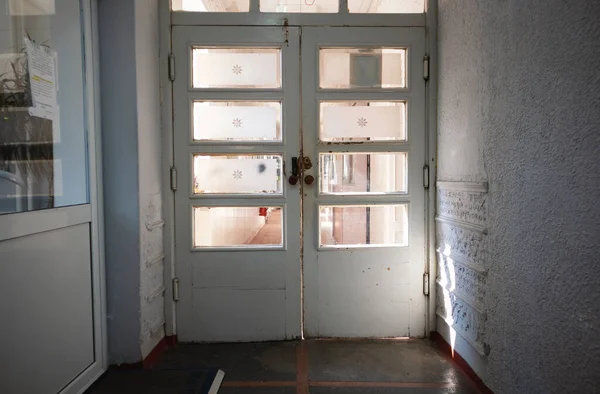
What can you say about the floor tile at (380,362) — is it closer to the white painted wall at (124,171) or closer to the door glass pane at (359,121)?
the white painted wall at (124,171)

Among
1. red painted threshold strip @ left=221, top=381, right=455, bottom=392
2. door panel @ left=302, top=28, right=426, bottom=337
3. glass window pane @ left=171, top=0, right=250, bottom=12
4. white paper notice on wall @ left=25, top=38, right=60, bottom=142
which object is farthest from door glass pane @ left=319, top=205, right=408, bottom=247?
white paper notice on wall @ left=25, top=38, right=60, bottom=142

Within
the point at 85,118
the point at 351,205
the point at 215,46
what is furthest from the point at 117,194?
the point at 351,205

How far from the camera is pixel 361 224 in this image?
111 inches

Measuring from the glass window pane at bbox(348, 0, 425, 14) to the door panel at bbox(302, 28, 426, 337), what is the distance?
0.14 m

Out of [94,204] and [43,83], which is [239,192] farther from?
[43,83]

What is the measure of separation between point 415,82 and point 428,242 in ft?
3.48

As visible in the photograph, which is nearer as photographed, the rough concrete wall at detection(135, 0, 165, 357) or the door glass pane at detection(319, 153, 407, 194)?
the rough concrete wall at detection(135, 0, 165, 357)

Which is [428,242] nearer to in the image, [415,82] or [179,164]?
[415,82]

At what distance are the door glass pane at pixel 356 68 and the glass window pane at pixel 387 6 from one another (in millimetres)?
246

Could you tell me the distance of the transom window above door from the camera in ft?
8.85

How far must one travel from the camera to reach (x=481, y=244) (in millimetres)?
2135

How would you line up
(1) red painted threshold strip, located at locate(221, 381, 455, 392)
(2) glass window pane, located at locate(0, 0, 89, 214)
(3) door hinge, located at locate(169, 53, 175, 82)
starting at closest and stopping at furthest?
1. (2) glass window pane, located at locate(0, 0, 89, 214)
2. (1) red painted threshold strip, located at locate(221, 381, 455, 392)
3. (3) door hinge, located at locate(169, 53, 175, 82)

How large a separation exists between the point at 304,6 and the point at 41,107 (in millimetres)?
1702

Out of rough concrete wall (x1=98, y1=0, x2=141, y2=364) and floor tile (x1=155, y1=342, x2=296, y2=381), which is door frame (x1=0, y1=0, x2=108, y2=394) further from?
floor tile (x1=155, y1=342, x2=296, y2=381)
